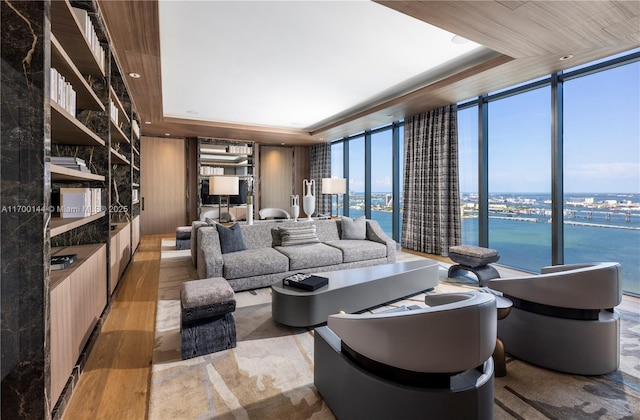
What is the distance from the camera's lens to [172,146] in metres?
7.91

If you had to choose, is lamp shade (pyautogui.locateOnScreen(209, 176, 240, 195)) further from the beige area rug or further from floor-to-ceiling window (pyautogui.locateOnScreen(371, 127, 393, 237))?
floor-to-ceiling window (pyautogui.locateOnScreen(371, 127, 393, 237))

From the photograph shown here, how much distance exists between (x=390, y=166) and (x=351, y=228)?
2745 millimetres

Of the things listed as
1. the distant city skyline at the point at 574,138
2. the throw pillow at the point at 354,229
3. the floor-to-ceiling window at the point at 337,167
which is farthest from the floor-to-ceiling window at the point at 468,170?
the floor-to-ceiling window at the point at 337,167

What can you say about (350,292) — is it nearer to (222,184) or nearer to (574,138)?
(222,184)

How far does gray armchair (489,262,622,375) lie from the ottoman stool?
169 centimetres

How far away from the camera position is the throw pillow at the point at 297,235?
4.07m

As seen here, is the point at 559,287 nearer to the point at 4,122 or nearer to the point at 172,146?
the point at 4,122

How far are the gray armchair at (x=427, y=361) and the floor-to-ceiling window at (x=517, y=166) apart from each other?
3.91 meters

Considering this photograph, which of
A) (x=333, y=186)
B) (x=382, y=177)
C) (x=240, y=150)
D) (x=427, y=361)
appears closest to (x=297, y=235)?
(x=333, y=186)

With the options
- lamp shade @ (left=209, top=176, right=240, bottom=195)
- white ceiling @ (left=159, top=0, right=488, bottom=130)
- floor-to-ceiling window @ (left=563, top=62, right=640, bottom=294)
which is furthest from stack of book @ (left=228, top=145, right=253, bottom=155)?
floor-to-ceiling window @ (left=563, top=62, right=640, bottom=294)

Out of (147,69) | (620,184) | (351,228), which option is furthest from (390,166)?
(147,69)

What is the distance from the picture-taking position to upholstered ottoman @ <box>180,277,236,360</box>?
208 centimetres

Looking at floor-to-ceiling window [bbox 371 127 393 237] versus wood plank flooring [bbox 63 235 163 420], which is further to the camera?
floor-to-ceiling window [bbox 371 127 393 237]

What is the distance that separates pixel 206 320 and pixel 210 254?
121 cm
